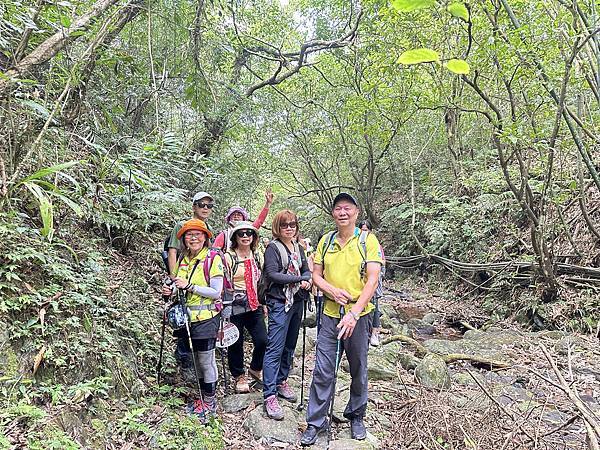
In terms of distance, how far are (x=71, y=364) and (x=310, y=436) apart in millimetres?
2053

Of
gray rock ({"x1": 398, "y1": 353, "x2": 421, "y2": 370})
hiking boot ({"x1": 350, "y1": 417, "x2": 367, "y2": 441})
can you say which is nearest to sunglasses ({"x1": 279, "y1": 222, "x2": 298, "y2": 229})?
hiking boot ({"x1": 350, "y1": 417, "x2": 367, "y2": 441})

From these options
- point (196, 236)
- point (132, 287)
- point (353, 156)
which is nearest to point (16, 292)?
A: point (196, 236)

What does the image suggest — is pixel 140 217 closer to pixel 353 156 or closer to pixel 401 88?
pixel 401 88

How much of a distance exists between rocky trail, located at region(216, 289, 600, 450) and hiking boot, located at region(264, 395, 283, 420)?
7 cm

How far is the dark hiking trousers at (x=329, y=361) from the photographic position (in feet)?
12.5

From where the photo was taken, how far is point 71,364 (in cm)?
336

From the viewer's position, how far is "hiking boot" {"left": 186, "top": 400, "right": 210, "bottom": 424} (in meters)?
3.93

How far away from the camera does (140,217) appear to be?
604cm

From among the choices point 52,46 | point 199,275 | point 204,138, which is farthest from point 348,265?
point 204,138

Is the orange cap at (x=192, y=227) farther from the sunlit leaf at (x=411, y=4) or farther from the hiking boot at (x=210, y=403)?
the sunlit leaf at (x=411, y=4)

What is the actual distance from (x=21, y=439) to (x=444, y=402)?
3.47m

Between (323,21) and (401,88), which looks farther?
(323,21)

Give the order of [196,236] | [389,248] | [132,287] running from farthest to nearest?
1. [389,248]
2. [132,287]
3. [196,236]

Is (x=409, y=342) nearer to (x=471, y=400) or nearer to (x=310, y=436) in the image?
(x=471, y=400)
